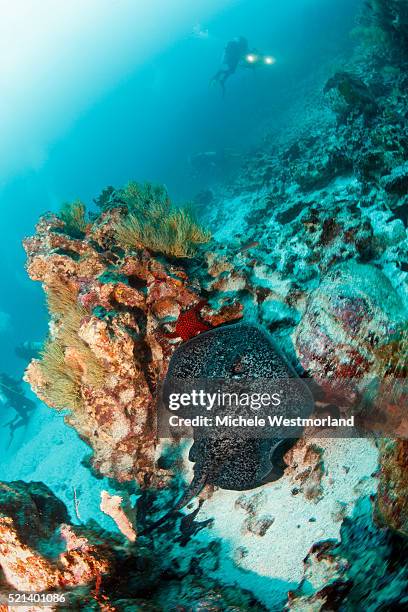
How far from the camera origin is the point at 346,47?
883 inches

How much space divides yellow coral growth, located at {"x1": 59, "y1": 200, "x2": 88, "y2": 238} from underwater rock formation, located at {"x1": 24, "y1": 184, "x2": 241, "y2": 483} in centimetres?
90

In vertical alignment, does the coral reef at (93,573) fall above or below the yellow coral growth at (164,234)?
below

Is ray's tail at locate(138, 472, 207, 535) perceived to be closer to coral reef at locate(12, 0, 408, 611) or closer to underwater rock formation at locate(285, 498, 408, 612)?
coral reef at locate(12, 0, 408, 611)

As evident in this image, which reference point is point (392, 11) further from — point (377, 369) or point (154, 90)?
point (154, 90)

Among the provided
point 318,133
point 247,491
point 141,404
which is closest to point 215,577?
point 247,491

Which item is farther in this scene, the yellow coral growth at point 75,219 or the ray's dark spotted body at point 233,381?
the yellow coral growth at point 75,219

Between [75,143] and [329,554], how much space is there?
3935 inches

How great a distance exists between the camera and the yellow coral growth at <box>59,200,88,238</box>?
6367 mm

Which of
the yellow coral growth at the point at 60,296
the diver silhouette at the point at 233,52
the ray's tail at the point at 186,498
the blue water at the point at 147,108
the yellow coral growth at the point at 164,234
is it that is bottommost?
the ray's tail at the point at 186,498

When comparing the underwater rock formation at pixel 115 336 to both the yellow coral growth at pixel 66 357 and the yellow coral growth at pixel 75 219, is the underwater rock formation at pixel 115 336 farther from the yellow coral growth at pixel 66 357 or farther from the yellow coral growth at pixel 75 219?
the yellow coral growth at pixel 75 219

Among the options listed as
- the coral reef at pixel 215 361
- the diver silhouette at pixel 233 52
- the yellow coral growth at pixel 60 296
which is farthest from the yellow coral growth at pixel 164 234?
the diver silhouette at pixel 233 52

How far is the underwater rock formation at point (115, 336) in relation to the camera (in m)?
4.50

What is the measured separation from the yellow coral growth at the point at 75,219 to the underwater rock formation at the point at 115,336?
2.95 ft

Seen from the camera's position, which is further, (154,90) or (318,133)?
(154,90)
